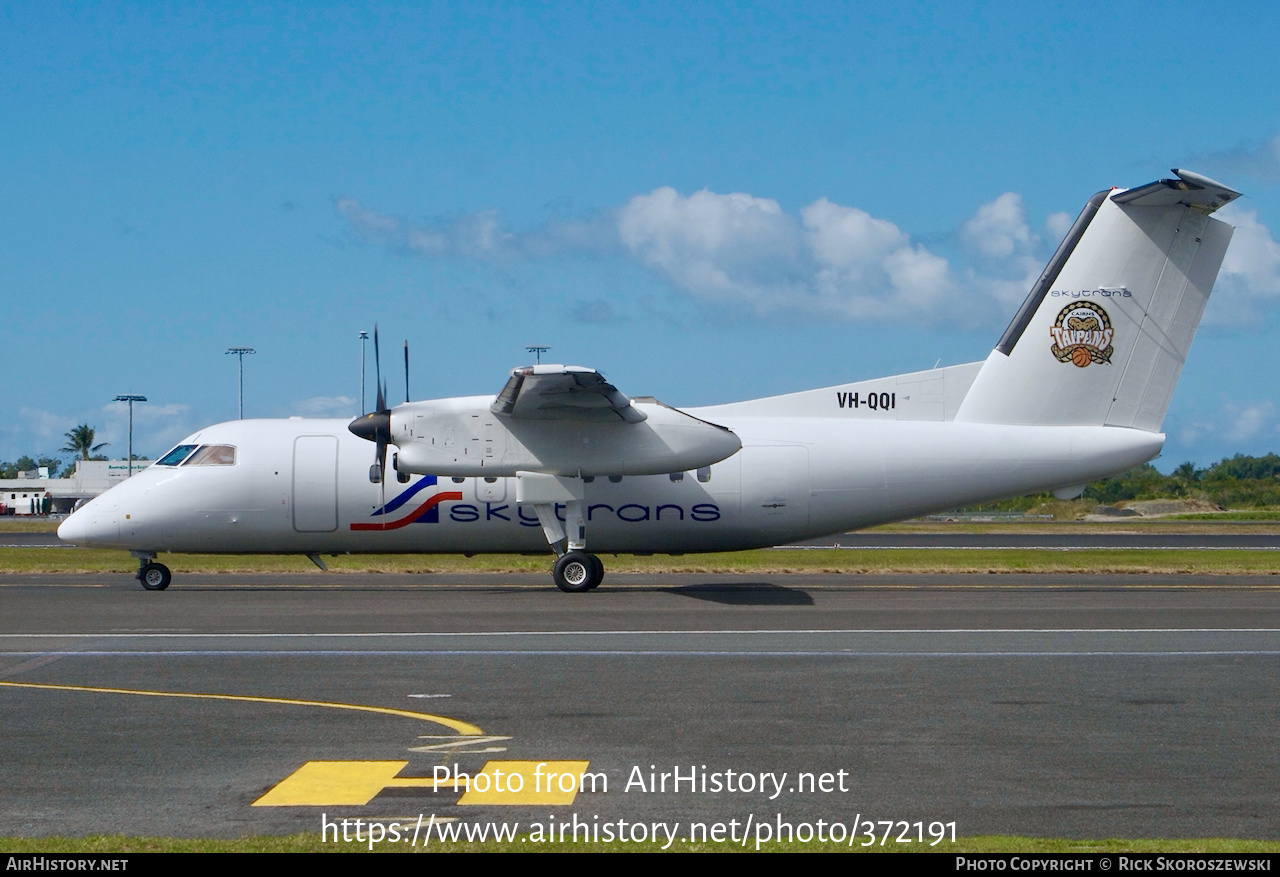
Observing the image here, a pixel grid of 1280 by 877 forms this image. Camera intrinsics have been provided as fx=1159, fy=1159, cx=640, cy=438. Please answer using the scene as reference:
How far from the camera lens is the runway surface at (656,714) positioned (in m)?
6.79

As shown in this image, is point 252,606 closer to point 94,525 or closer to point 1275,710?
point 94,525

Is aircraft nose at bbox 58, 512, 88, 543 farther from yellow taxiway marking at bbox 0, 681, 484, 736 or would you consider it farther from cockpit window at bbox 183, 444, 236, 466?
yellow taxiway marking at bbox 0, 681, 484, 736

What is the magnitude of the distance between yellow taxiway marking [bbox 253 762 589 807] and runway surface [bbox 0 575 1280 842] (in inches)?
1.5

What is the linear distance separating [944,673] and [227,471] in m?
15.3

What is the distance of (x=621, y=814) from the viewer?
6613 mm

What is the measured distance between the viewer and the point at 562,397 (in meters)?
20.4

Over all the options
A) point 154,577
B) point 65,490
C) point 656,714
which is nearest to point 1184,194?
point 656,714

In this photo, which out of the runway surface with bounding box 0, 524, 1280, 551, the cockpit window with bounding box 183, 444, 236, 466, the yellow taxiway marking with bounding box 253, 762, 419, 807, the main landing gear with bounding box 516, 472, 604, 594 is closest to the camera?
the yellow taxiway marking with bounding box 253, 762, 419, 807

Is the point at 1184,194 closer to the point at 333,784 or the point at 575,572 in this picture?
the point at 575,572

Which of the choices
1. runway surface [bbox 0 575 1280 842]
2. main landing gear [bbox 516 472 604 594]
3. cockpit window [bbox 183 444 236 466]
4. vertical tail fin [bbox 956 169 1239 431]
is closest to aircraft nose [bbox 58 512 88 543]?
cockpit window [bbox 183 444 236 466]

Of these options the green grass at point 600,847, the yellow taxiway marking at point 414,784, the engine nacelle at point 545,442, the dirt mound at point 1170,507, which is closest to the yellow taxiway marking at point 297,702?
the yellow taxiway marking at point 414,784

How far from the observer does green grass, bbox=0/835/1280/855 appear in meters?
5.77

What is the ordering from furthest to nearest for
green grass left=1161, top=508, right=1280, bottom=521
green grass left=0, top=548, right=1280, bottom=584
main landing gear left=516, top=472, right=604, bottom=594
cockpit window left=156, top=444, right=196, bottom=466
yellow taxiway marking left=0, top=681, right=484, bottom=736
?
green grass left=1161, top=508, right=1280, bottom=521
green grass left=0, top=548, right=1280, bottom=584
cockpit window left=156, top=444, right=196, bottom=466
main landing gear left=516, top=472, right=604, bottom=594
yellow taxiway marking left=0, top=681, right=484, bottom=736

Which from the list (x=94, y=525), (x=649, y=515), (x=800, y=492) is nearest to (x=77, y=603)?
(x=94, y=525)
